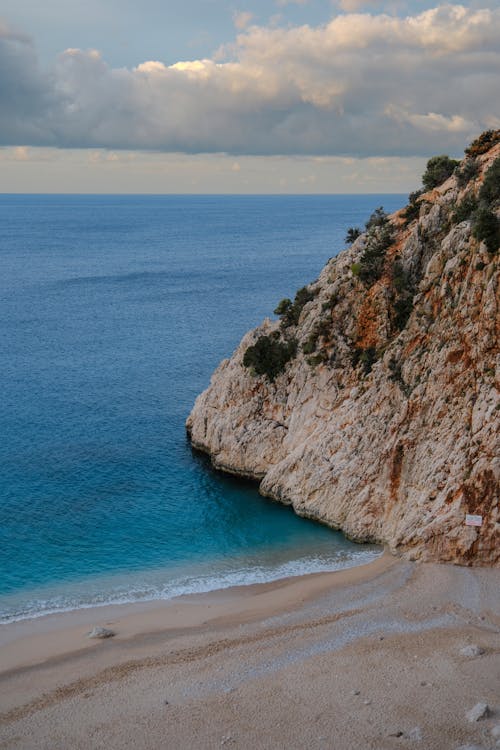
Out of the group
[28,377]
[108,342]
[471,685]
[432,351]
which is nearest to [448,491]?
[432,351]

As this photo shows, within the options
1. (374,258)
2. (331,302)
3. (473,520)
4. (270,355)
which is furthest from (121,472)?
(473,520)

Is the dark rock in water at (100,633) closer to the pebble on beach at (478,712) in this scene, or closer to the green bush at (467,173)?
the pebble on beach at (478,712)

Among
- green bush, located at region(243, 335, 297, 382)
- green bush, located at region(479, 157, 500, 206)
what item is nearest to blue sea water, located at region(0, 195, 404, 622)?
green bush, located at region(243, 335, 297, 382)

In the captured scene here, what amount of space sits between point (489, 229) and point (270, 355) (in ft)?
58.0

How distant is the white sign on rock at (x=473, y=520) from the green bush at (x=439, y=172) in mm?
28469

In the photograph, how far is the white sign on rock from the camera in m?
36.4

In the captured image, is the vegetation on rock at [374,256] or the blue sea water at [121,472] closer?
the blue sea water at [121,472]

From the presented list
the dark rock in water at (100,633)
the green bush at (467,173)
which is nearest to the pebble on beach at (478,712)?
the dark rock in water at (100,633)

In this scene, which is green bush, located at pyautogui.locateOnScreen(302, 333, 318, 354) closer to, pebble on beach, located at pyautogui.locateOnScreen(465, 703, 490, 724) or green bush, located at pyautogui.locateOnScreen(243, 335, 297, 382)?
green bush, located at pyautogui.locateOnScreen(243, 335, 297, 382)

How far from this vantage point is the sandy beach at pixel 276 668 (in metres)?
25.5

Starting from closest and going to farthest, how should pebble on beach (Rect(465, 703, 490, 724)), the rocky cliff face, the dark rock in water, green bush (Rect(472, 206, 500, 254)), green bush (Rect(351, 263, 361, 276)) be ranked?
pebble on beach (Rect(465, 703, 490, 724)) → the dark rock in water → the rocky cliff face → green bush (Rect(472, 206, 500, 254)) → green bush (Rect(351, 263, 361, 276))

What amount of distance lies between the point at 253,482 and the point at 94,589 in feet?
50.5

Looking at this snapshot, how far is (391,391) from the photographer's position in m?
43.2

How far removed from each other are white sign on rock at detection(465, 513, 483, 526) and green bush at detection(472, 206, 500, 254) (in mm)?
13823
